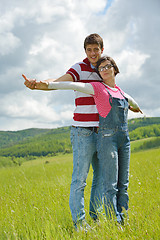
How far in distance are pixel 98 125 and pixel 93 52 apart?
3.05ft

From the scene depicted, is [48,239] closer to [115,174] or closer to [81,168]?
[81,168]

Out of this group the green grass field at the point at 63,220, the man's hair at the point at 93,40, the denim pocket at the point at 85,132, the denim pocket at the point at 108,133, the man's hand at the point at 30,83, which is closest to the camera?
the green grass field at the point at 63,220

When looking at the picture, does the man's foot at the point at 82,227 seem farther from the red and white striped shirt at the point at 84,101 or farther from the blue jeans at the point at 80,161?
the red and white striped shirt at the point at 84,101

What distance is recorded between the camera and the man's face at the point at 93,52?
2913mm

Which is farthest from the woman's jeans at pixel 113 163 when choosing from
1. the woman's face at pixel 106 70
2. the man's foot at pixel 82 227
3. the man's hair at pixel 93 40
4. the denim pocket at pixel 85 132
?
the man's hair at pixel 93 40

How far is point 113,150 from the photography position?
103 inches

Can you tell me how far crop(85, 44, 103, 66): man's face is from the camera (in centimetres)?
291

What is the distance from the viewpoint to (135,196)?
404 cm

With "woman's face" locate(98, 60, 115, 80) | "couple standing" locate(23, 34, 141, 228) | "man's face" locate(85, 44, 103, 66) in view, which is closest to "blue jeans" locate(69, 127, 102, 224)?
"couple standing" locate(23, 34, 141, 228)

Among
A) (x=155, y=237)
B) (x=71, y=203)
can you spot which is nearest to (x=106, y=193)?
(x=71, y=203)

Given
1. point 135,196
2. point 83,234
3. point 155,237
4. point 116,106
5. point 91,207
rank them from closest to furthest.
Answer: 1. point 155,237
2. point 83,234
3. point 116,106
4. point 91,207
5. point 135,196

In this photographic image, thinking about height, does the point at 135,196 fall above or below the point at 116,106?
below

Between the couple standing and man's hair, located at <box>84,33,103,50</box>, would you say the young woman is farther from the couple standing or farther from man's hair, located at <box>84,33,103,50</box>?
man's hair, located at <box>84,33,103,50</box>

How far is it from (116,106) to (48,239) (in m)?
1.65
